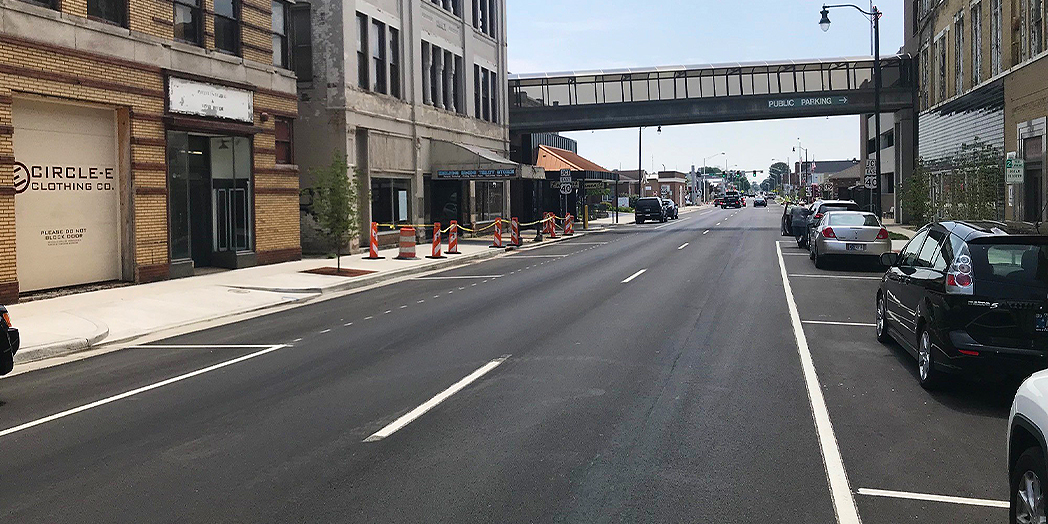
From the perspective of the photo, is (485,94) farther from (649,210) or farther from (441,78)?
(649,210)

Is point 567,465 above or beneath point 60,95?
beneath

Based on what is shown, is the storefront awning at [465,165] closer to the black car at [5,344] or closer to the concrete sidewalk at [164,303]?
the concrete sidewalk at [164,303]

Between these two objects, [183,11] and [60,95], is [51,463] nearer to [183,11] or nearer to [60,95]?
[60,95]

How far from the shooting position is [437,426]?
7.64m

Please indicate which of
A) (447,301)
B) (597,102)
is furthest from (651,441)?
(597,102)

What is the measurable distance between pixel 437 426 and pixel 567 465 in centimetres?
154

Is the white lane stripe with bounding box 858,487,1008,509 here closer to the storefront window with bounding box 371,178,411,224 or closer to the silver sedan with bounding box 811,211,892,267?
the silver sedan with bounding box 811,211,892,267

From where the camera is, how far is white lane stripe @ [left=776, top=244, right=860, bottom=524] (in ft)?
18.5

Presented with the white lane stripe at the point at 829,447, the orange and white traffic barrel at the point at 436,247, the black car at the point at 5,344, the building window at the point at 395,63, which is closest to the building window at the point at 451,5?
the building window at the point at 395,63

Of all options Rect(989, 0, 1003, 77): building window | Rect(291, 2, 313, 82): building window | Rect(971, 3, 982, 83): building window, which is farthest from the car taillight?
Rect(971, 3, 982, 83): building window

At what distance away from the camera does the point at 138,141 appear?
19.8 m

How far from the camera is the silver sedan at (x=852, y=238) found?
2256 cm

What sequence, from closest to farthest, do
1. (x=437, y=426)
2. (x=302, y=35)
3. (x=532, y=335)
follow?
Result: (x=437, y=426) < (x=532, y=335) < (x=302, y=35)

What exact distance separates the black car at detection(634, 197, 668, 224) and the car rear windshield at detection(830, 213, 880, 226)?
38116mm
